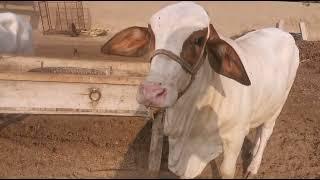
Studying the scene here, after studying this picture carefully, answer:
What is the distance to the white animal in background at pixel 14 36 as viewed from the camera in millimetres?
6938

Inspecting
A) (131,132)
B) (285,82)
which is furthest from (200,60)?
(131,132)

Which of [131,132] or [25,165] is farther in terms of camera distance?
[131,132]

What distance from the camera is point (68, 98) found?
4.12 m

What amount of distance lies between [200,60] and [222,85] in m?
0.39

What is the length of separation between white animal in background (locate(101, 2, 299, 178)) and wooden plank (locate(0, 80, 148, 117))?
0.65 m

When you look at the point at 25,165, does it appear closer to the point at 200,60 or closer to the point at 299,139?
the point at 200,60

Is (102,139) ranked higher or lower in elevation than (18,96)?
lower

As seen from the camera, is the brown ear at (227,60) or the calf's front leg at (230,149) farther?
the calf's front leg at (230,149)

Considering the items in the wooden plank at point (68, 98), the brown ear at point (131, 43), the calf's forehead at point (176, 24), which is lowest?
the wooden plank at point (68, 98)

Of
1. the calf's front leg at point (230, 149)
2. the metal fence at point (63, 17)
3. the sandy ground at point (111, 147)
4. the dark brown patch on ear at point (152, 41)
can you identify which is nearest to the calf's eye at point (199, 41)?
the dark brown patch on ear at point (152, 41)

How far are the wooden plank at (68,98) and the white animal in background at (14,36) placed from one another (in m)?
2.83

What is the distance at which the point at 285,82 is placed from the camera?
443 centimetres

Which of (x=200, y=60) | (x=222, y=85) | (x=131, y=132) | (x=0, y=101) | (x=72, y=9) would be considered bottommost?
(x=72, y=9)

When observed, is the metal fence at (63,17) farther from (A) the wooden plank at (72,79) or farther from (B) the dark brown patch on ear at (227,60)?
(B) the dark brown patch on ear at (227,60)
